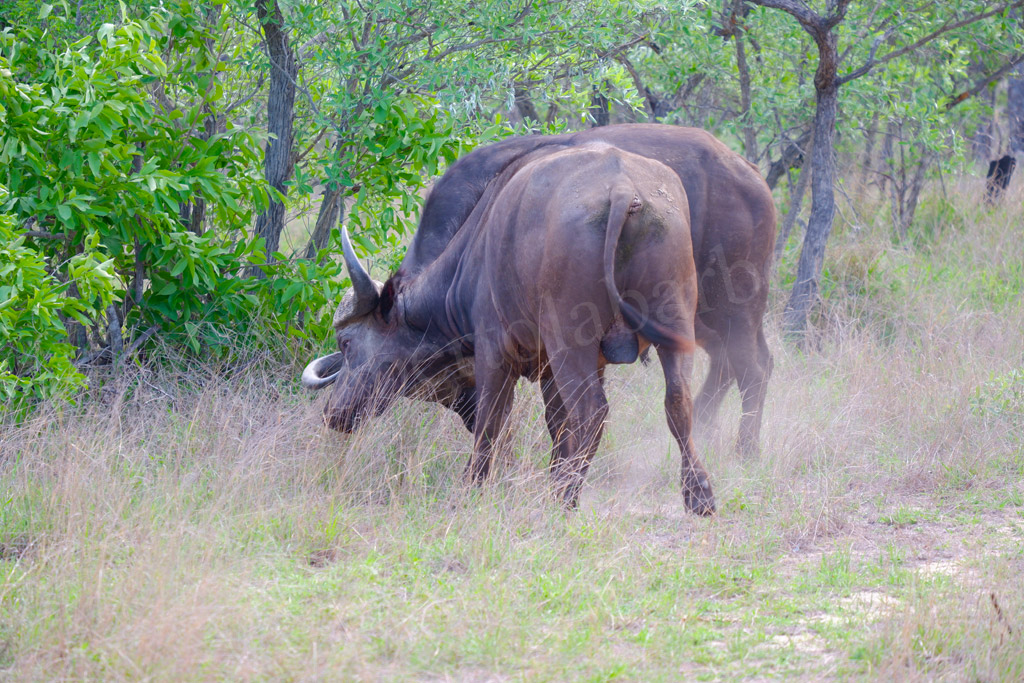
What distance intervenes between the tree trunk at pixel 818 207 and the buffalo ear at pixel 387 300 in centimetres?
373

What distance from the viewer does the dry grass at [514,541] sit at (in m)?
3.26

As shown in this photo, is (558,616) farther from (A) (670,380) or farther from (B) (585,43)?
(B) (585,43)

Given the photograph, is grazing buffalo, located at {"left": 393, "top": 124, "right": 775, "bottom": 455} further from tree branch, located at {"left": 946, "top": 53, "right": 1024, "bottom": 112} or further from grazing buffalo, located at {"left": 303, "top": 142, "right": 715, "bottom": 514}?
tree branch, located at {"left": 946, "top": 53, "right": 1024, "bottom": 112}

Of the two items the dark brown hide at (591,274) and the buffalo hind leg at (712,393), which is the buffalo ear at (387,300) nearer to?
the dark brown hide at (591,274)

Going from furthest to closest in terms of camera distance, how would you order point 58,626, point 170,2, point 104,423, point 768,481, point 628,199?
1. point 170,2
2. point 104,423
3. point 768,481
4. point 628,199
5. point 58,626

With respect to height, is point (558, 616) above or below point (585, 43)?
below

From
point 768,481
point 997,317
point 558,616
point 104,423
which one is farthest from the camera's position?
point 997,317

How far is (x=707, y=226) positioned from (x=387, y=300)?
2.03 meters

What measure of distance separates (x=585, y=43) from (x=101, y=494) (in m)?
4.18

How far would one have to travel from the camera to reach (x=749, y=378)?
224 inches

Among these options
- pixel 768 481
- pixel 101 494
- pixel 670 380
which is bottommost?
pixel 768 481

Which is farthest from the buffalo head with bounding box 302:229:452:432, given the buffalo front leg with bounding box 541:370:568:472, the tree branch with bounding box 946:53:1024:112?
the tree branch with bounding box 946:53:1024:112

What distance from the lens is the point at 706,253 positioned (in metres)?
5.39

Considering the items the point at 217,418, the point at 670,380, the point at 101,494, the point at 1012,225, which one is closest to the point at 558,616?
the point at 670,380
